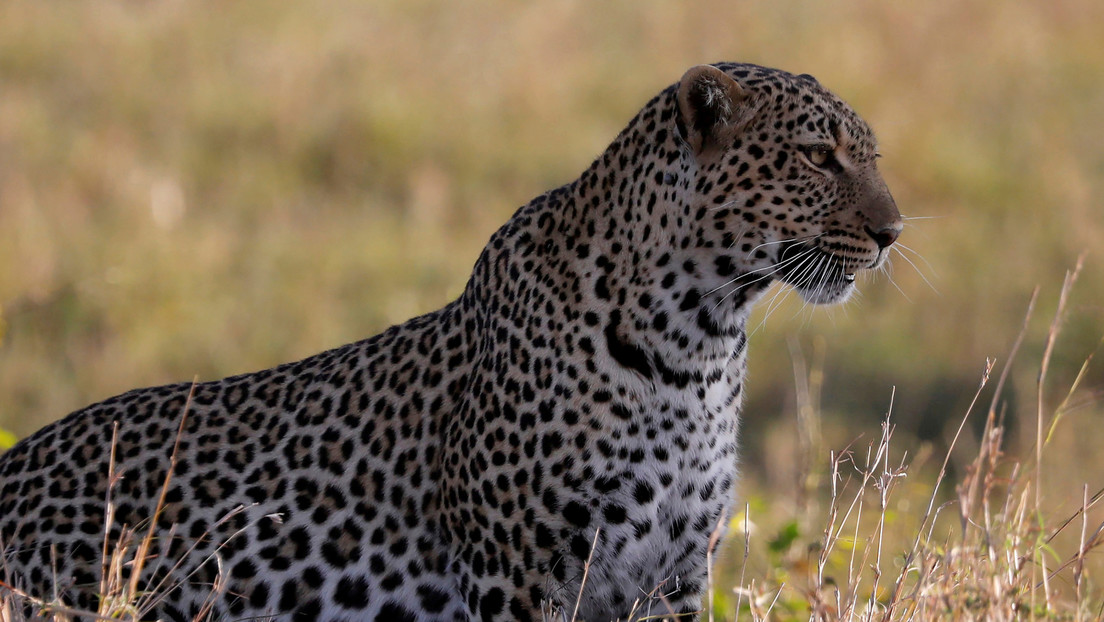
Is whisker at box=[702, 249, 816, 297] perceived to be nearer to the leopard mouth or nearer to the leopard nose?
the leopard mouth

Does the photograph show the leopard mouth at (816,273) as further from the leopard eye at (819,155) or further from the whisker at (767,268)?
the leopard eye at (819,155)

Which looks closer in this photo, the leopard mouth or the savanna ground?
the leopard mouth

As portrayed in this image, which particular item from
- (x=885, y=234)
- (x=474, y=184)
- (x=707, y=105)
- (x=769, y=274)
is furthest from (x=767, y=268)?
(x=474, y=184)

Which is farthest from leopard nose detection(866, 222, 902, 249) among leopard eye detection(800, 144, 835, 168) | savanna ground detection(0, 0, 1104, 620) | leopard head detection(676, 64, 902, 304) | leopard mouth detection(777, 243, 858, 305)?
savanna ground detection(0, 0, 1104, 620)

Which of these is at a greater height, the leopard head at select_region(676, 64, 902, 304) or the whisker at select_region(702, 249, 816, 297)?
the leopard head at select_region(676, 64, 902, 304)

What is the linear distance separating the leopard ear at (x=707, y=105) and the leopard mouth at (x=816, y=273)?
446 mm

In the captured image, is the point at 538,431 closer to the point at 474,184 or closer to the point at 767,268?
the point at 767,268

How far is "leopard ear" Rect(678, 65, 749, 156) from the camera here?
5.17 m

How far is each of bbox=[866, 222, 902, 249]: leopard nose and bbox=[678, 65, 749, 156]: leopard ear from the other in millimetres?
Result: 569

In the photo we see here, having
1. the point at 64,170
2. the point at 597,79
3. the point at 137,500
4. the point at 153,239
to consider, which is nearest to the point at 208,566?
the point at 137,500

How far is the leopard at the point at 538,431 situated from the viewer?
519 centimetres

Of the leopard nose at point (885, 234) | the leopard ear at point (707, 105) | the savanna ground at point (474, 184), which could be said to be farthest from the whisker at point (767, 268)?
the savanna ground at point (474, 184)

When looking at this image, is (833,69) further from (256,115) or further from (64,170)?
(64,170)

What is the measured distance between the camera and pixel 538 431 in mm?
5242
